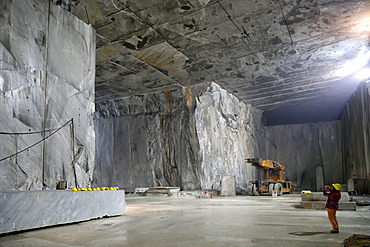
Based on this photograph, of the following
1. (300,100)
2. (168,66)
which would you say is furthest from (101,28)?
(300,100)

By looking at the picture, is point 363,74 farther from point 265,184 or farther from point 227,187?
point 227,187

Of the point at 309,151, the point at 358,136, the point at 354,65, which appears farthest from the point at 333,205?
the point at 309,151

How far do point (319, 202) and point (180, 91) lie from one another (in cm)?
910

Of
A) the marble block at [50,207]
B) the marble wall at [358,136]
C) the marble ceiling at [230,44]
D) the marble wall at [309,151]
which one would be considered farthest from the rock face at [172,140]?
the marble block at [50,207]

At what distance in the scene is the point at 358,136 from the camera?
16.2 m

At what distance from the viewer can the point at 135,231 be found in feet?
16.8

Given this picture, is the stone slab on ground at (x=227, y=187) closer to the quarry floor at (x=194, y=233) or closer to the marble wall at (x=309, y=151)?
the quarry floor at (x=194, y=233)

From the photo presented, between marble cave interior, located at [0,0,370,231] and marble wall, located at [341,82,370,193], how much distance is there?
0.32 feet

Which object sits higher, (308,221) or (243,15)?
(243,15)

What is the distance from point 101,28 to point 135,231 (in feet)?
22.1

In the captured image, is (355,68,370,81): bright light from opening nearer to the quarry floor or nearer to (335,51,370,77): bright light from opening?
(335,51,370,77): bright light from opening

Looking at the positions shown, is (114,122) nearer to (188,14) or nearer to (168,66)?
(168,66)

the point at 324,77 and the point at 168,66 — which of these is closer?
the point at 168,66

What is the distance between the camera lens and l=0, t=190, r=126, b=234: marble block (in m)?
4.85
